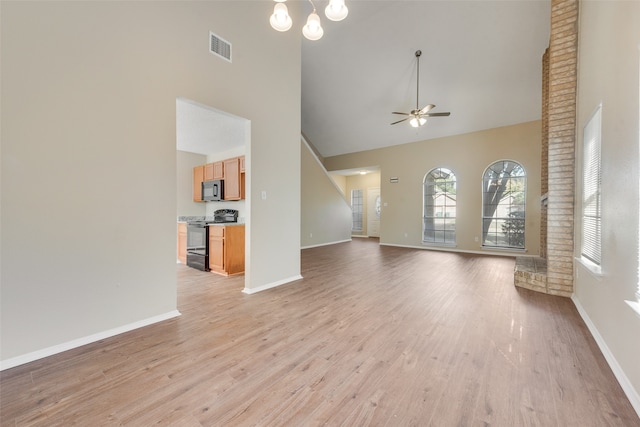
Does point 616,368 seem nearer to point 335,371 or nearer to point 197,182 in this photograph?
point 335,371

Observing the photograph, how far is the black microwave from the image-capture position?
5.29 m

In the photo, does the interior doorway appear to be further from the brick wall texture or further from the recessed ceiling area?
the brick wall texture

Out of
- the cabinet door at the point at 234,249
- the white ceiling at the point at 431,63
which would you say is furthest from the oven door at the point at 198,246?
the white ceiling at the point at 431,63

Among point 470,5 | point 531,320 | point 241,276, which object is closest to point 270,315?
point 241,276

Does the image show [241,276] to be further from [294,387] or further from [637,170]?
[637,170]

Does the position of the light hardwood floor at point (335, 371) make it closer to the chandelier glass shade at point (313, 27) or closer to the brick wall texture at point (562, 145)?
the brick wall texture at point (562, 145)

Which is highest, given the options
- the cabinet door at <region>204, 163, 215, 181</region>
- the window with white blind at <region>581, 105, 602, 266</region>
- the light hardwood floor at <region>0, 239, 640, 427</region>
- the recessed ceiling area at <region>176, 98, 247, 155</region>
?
the recessed ceiling area at <region>176, 98, 247, 155</region>

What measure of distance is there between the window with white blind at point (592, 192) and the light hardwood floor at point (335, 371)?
777 millimetres

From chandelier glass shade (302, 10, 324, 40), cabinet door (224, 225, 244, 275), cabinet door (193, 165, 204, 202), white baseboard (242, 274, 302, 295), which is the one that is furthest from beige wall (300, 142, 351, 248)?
chandelier glass shade (302, 10, 324, 40)

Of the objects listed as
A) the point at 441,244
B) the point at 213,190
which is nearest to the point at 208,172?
the point at 213,190

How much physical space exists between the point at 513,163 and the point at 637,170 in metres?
5.78

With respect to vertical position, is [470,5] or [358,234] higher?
[470,5]

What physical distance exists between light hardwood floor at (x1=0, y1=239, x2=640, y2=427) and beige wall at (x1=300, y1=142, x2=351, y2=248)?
4.62 meters

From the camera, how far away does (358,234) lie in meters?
11.0
